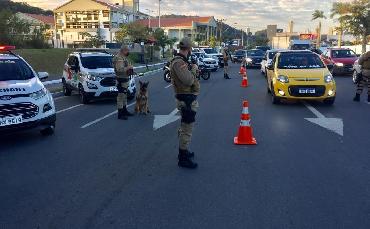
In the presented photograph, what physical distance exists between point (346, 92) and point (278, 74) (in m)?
4.96

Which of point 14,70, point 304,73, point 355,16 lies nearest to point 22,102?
point 14,70

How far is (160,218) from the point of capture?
4391 mm

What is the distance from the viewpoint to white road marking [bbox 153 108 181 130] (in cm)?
969

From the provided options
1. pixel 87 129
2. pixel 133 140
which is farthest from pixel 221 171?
pixel 87 129

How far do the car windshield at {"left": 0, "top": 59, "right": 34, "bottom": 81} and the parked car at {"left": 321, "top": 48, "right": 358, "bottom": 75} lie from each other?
60.9 ft

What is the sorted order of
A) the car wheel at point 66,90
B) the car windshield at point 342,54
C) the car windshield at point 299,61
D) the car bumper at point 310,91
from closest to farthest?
the car bumper at point 310,91 < the car windshield at point 299,61 < the car wheel at point 66,90 < the car windshield at point 342,54

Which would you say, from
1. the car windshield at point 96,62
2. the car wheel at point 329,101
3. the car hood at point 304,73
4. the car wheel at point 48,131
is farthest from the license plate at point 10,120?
the car wheel at point 329,101

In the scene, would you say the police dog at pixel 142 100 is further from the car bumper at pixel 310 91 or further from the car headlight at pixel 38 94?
the car bumper at pixel 310 91

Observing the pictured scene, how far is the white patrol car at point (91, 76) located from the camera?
1354 centimetres

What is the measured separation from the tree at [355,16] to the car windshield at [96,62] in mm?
44686

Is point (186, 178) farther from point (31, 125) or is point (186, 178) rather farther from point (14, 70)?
point (14, 70)

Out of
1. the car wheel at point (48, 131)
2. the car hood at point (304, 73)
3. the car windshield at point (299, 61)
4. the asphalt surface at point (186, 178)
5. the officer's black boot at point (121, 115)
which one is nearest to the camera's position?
the asphalt surface at point (186, 178)

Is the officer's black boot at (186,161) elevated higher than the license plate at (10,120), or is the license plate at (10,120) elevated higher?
the license plate at (10,120)

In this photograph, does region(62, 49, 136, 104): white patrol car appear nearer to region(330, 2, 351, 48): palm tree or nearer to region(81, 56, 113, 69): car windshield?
Answer: region(81, 56, 113, 69): car windshield
